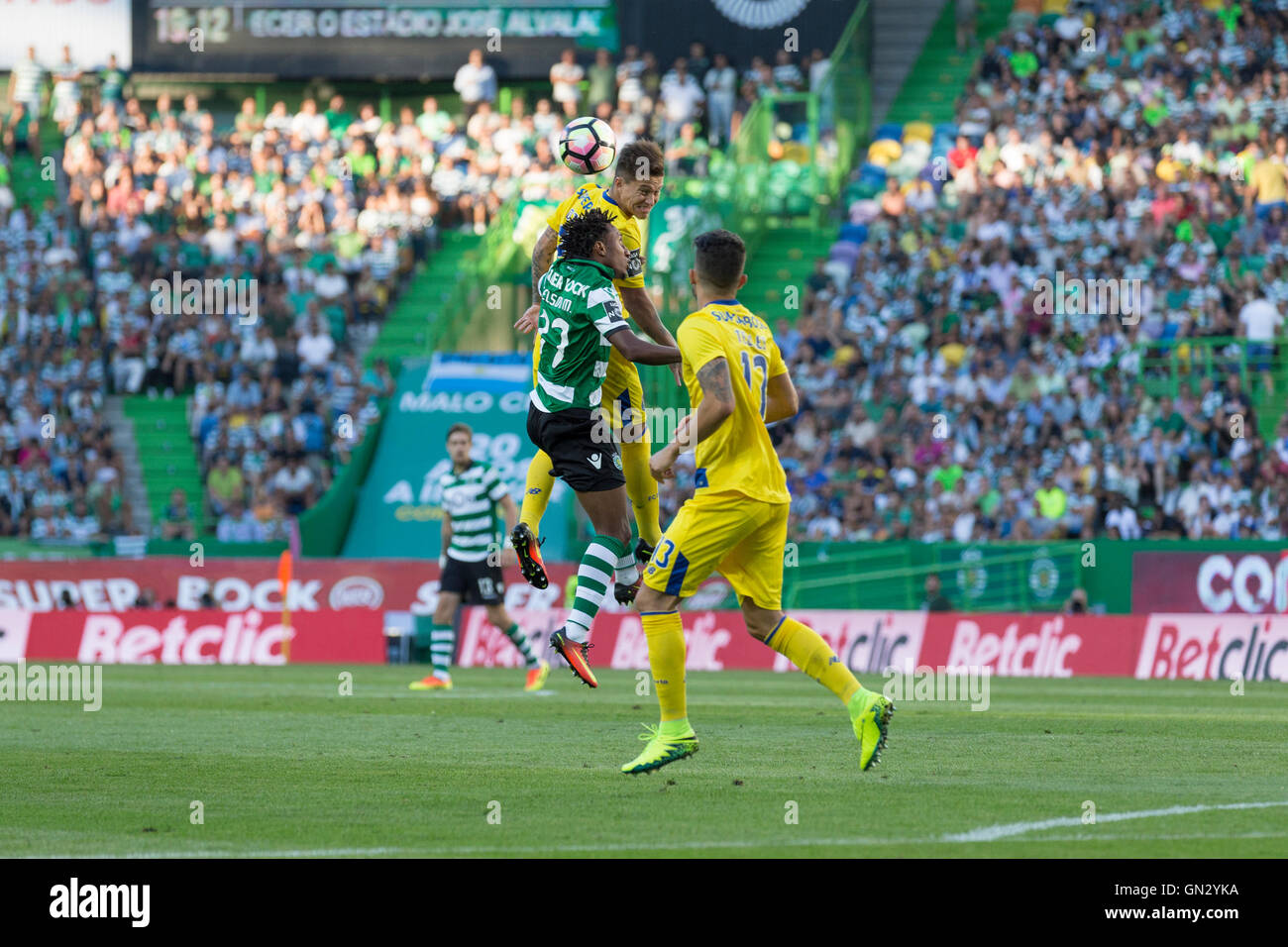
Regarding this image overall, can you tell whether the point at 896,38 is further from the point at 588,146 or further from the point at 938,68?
the point at 588,146

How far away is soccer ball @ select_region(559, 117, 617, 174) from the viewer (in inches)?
446

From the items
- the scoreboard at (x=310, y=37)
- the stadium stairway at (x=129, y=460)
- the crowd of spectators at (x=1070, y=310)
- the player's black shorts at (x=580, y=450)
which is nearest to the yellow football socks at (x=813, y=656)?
the player's black shorts at (x=580, y=450)

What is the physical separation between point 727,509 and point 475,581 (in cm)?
924

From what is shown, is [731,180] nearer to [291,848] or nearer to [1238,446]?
[1238,446]

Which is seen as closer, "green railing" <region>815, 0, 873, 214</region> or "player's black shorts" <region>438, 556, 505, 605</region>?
"player's black shorts" <region>438, 556, 505, 605</region>

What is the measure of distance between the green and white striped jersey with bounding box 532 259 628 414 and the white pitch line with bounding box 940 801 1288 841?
3.56 m

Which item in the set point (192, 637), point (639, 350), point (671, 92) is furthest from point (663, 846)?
point (671, 92)

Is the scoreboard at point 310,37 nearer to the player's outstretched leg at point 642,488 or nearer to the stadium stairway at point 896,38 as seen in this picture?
the stadium stairway at point 896,38

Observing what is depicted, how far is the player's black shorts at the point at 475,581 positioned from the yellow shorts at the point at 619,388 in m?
7.47

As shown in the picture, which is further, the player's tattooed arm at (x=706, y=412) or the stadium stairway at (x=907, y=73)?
the stadium stairway at (x=907, y=73)

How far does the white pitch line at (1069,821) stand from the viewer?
25.7 ft

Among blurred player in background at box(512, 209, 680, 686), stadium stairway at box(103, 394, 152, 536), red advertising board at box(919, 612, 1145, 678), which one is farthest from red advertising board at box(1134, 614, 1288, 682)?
stadium stairway at box(103, 394, 152, 536)

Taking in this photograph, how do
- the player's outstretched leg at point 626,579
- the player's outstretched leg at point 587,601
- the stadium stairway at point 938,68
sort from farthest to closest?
1. the stadium stairway at point 938,68
2. the player's outstretched leg at point 626,579
3. the player's outstretched leg at point 587,601

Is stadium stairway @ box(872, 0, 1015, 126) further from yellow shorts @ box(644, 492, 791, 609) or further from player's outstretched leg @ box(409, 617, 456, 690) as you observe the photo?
yellow shorts @ box(644, 492, 791, 609)
